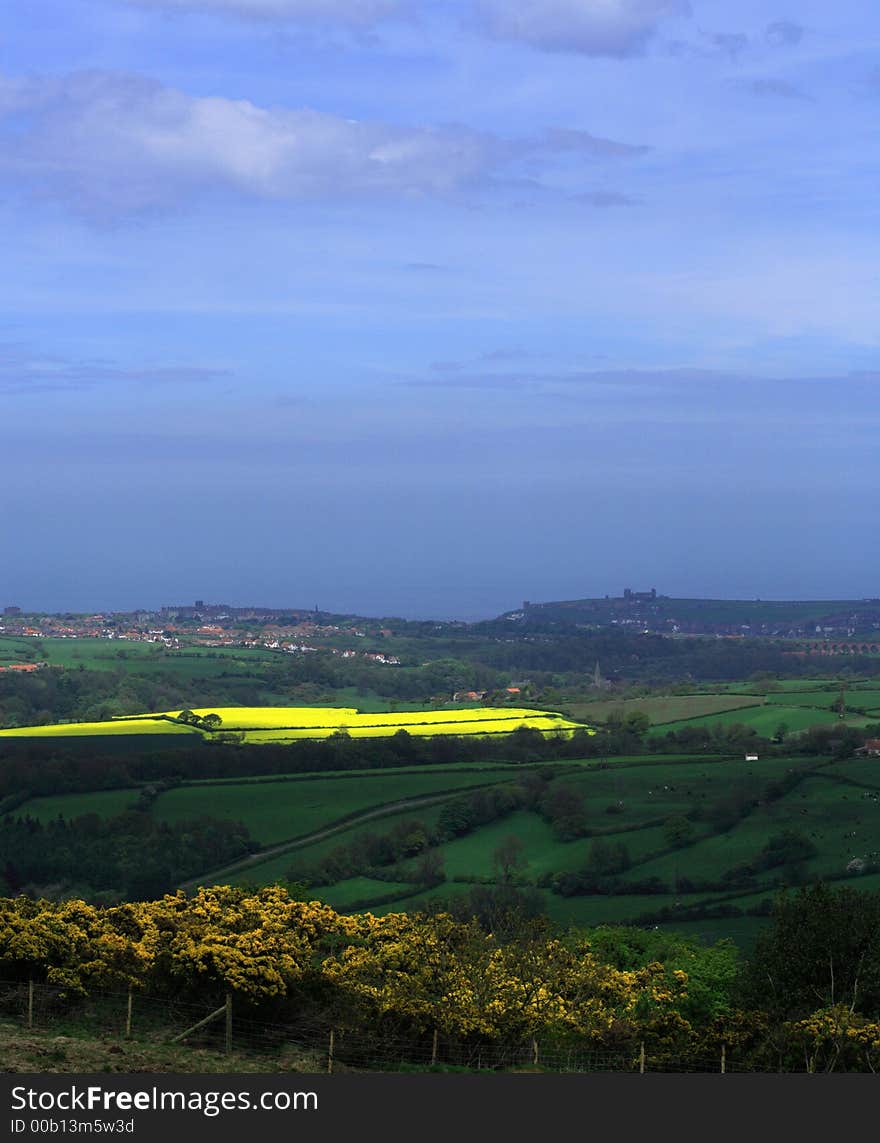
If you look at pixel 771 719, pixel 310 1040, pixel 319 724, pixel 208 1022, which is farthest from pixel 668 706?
pixel 208 1022

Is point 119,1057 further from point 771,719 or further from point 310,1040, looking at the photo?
point 771,719

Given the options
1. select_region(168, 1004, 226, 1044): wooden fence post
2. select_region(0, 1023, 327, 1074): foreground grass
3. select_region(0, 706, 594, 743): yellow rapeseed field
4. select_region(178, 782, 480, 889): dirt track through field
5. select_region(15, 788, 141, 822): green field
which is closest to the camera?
select_region(0, 1023, 327, 1074): foreground grass

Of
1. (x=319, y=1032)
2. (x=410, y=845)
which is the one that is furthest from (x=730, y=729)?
(x=319, y=1032)

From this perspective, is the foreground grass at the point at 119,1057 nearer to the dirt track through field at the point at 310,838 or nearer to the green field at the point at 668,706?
the dirt track through field at the point at 310,838

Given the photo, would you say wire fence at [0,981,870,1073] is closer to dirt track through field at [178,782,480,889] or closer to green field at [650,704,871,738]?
dirt track through field at [178,782,480,889]

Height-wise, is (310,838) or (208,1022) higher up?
(208,1022)

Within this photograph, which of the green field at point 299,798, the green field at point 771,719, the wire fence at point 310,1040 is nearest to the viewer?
the wire fence at point 310,1040

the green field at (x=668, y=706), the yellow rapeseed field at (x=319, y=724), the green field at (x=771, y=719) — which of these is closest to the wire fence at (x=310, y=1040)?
A: the yellow rapeseed field at (x=319, y=724)

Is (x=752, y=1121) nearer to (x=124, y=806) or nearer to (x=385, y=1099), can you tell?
(x=385, y=1099)

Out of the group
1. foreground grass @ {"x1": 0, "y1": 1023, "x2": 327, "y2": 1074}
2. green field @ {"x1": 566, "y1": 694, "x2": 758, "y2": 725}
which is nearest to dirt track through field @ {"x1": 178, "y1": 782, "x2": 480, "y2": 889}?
green field @ {"x1": 566, "y1": 694, "x2": 758, "y2": 725}
